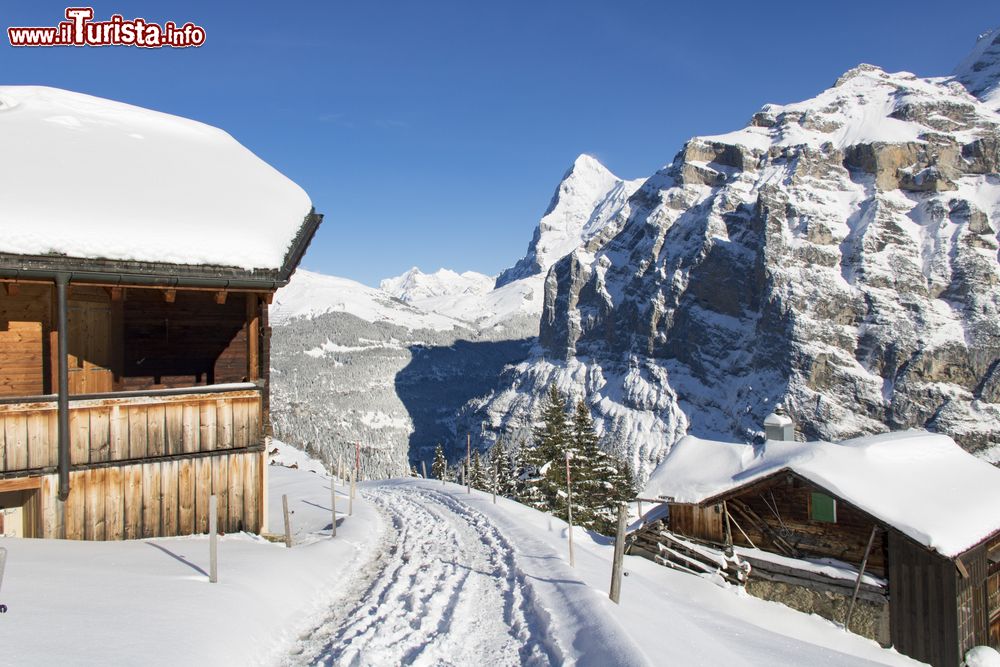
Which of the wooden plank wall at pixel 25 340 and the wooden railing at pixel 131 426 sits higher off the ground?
the wooden plank wall at pixel 25 340

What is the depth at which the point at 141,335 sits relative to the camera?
15312 millimetres

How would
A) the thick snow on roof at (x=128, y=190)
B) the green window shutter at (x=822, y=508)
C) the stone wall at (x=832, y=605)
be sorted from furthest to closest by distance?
the green window shutter at (x=822, y=508), the stone wall at (x=832, y=605), the thick snow on roof at (x=128, y=190)

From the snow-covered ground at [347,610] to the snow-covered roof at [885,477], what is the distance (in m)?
8.42

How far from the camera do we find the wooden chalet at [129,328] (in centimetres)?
1203

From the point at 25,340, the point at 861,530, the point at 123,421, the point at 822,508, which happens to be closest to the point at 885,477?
the point at 861,530

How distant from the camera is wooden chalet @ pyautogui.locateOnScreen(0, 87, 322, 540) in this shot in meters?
12.0

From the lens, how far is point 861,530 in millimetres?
20391

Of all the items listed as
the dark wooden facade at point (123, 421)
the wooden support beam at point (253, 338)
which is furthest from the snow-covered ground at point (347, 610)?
the wooden support beam at point (253, 338)

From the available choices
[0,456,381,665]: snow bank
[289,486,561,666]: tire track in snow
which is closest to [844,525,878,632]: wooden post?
[289,486,561,666]: tire track in snow

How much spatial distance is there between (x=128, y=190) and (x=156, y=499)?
6419 mm

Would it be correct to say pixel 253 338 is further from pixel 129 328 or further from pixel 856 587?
pixel 856 587

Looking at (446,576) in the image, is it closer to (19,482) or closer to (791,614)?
(19,482)

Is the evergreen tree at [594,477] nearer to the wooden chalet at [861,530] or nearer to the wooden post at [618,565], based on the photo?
the wooden chalet at [861,530]

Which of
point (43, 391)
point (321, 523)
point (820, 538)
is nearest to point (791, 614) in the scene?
point (820, 538)
